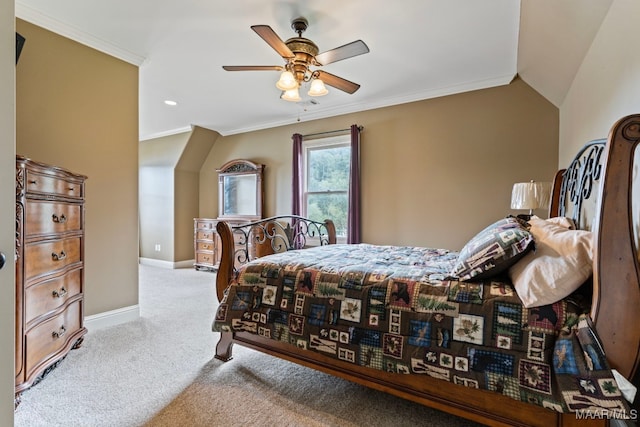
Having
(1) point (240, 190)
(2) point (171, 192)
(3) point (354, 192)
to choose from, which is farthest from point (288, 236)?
(2) point (171, 192)

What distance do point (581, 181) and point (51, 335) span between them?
3.50m

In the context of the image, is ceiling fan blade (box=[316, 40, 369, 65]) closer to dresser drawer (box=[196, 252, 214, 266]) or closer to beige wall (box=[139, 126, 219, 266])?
beige wall (box=[139, 126, 219, 266])

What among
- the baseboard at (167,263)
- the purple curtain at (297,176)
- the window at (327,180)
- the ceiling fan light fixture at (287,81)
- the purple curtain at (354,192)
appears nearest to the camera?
the ceiling fan light fixture at (287,81)

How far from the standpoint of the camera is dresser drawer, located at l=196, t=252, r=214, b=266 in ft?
18.2

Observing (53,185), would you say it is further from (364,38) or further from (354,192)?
(354,192)

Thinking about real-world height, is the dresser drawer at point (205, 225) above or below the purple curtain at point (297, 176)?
below

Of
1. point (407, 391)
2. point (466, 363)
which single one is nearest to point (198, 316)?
point (407, 391)

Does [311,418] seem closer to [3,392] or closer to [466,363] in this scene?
[466,363]

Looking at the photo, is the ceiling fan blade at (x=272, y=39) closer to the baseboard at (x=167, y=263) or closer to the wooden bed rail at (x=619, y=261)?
the wooden bed rail at (x=619, y=261)

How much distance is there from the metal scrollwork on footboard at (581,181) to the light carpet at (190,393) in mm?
1501

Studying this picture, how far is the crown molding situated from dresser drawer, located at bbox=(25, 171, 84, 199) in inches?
53.5

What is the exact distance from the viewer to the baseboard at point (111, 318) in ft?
8.90

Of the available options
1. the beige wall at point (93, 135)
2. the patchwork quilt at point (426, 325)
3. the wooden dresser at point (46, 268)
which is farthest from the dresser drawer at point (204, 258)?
the patchwork quilt at point (426, 325)

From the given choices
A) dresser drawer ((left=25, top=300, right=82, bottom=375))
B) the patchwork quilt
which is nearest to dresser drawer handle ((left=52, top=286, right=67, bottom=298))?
dresser drawer ((left=25, top=300, right=82, bottom=375))
